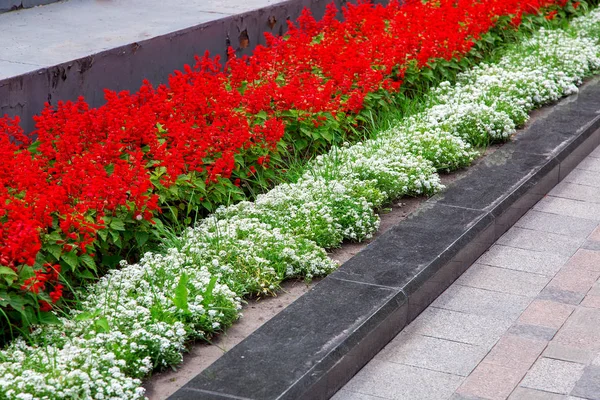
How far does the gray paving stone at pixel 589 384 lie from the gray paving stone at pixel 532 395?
0.27 feet

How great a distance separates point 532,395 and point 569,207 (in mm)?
2440

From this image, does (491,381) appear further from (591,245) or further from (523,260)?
(591,245)

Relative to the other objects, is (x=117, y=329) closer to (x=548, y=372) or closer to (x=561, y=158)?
(x=548, y=372)

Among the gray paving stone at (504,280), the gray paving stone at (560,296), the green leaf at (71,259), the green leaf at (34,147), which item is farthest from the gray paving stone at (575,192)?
the green leaf at (71,259)

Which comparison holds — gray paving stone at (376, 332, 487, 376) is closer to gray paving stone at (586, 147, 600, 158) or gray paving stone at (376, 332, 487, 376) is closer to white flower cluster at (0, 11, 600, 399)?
white flower cluster at (0, 11, 600, 399)

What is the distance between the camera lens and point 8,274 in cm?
382

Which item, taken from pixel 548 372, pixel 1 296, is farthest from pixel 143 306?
pixel 548 372

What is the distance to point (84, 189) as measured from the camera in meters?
4.52

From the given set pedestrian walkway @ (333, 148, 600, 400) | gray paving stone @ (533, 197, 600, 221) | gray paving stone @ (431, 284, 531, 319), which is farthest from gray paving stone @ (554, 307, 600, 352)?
gray paving stone @ (533, 197, 600, 221)

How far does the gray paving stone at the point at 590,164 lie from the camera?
6938 mm

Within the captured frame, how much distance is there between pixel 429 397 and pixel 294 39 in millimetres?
3846

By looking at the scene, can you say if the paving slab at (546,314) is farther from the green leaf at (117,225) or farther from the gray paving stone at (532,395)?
the green leaf at (117,225)

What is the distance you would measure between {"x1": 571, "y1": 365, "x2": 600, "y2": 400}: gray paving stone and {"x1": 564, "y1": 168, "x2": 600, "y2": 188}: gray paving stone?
2660 millimetres

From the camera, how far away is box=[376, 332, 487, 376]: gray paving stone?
4250mm
